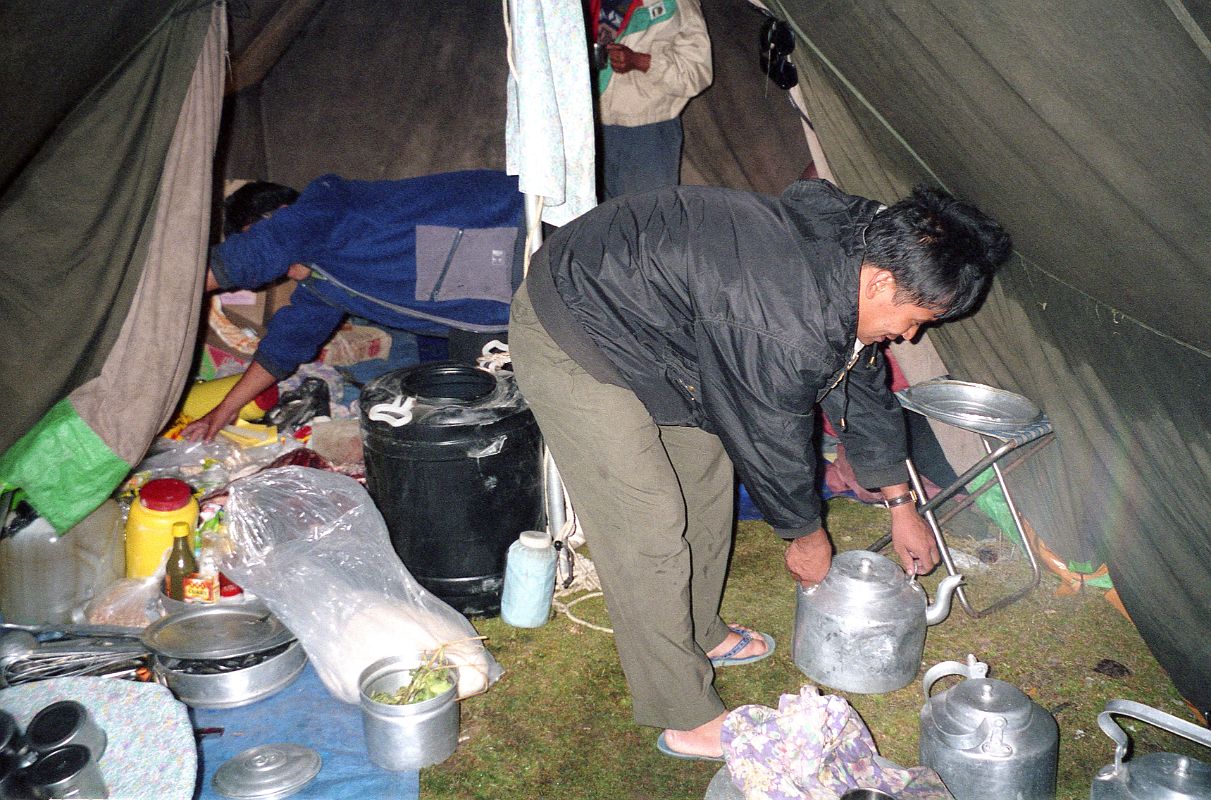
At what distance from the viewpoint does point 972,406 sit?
2709mm

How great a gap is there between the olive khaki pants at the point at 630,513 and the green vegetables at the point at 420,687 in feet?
1.37

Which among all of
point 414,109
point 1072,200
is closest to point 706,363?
point 1072,200

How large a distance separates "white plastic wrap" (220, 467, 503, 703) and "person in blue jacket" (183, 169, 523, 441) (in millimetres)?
995

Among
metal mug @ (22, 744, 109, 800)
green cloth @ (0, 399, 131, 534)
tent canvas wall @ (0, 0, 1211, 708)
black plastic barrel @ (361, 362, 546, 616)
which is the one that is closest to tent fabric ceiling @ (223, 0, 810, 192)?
tent canvas wall @ (0, 0, 1211, 708)

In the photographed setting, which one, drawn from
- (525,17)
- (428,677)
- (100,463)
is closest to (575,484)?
(428,677)

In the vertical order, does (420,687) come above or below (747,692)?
above

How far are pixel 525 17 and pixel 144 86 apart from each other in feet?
3.39

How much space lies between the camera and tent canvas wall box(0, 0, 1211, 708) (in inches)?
56.4

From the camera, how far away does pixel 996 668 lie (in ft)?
8.09

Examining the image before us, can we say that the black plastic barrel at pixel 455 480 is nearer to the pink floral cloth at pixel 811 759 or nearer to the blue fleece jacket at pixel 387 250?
the blue fleece jacket at pixel 387 250

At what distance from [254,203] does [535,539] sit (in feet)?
5.89

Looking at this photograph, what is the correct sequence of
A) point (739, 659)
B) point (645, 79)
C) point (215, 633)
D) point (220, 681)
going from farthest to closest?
1. point (645, 79)
2. point (739, 659)
3. point (215, 633)
4. point (220, 681)

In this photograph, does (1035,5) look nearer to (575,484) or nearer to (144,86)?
(575,484)

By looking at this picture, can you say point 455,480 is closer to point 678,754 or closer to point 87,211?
point 678,754
